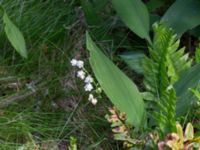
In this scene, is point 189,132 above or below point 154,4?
below

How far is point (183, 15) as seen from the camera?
1.70 meters

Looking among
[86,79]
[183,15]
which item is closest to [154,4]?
[183,15]

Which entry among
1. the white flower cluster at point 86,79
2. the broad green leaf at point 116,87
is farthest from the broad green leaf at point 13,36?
the broad green leaf at point 116,87

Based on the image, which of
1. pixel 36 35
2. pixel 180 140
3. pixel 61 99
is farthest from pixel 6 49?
pixel 180 140

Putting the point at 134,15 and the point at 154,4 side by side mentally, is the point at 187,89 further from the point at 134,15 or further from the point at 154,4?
the point at 154,4

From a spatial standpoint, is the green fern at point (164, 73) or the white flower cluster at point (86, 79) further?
the white flower cluster at point (86, 79)

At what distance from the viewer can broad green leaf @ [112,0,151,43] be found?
5.30 ft

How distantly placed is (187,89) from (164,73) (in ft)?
0.28

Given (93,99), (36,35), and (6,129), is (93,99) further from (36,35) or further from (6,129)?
(36,35)

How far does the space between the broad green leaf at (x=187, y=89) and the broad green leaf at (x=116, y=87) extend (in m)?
0.10

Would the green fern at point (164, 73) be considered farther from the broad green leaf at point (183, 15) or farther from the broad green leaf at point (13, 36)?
the broad green leaf at point (13, 36)

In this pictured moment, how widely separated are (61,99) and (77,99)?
0.16ft

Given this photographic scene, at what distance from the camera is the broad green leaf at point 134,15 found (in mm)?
1615

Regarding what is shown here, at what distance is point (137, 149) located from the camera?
57.7 inches
